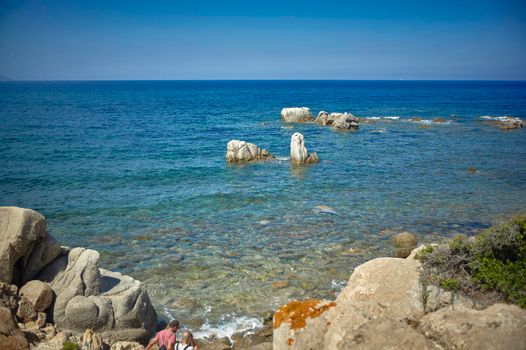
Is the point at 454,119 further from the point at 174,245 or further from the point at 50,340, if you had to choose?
the point at 50,340

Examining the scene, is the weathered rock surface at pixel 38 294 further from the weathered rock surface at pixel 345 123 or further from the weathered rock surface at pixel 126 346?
the weathered rock surface at pixel 345 123

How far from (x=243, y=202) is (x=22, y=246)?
1807 cm

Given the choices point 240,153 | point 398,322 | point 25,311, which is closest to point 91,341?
point 25,311

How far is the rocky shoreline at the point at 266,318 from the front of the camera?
6961 millimetres

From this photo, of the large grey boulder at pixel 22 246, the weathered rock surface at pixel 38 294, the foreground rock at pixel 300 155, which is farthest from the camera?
the foreground rock at pixel 300 155

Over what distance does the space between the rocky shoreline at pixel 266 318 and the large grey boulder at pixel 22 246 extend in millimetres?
31

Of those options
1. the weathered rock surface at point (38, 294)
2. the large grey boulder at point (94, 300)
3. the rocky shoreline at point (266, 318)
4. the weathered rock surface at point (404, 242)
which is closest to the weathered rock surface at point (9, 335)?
the rocky shoreline at point (266, 318)

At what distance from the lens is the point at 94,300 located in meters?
13.2

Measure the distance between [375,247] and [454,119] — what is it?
228ft

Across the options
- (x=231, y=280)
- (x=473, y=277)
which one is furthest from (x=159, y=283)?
(x=473, y=277)

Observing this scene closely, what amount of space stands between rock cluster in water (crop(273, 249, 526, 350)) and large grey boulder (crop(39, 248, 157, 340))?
763 cm

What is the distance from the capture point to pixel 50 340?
1128 centimetres

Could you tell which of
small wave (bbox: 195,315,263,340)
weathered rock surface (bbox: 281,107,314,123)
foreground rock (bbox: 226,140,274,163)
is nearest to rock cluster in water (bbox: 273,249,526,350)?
small wave (bbox: 195,315,263,340)

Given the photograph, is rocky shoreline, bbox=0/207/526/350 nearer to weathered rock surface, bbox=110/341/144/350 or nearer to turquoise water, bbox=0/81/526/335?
weathered rock surface, bbox=110/341/144/350
